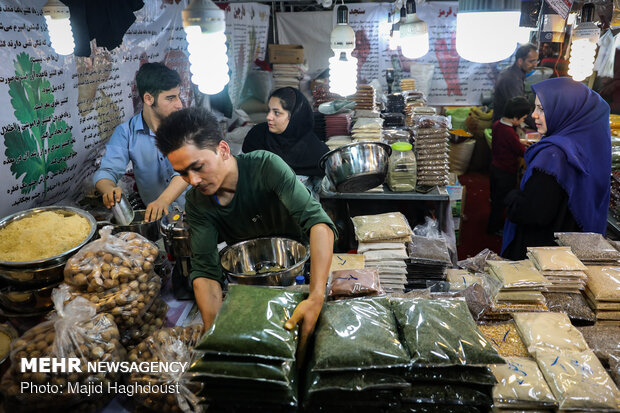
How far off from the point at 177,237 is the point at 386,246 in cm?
127

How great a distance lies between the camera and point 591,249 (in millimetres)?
2166

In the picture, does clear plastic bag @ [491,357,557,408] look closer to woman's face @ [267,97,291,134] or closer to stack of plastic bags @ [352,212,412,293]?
stack of plastic bags @ [352,212,412,293]

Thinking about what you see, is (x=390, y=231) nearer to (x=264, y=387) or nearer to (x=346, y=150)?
(x=346, y=150)

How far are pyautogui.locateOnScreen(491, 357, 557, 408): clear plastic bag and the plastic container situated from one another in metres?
2.43

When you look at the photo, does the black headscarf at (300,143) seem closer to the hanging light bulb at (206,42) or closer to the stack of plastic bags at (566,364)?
the hanging light bulb at (206,42)

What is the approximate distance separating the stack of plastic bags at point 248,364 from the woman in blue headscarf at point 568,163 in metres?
2.34

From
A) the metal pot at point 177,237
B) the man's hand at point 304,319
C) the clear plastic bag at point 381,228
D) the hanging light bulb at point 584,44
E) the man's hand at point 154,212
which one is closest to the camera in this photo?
the man's hand at point 304,319

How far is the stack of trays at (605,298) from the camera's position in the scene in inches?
72.3

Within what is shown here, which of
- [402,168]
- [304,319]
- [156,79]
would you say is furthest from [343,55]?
[304,319]

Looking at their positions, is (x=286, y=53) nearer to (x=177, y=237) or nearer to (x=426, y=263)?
(x=426, y=263)

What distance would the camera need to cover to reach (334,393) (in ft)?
→ 3.73

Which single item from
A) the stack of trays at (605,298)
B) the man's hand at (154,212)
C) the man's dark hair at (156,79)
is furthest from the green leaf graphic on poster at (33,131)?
the stack of trays at (605,298)

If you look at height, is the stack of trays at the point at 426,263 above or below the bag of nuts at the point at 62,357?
below

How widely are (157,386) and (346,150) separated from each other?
6.47ft
